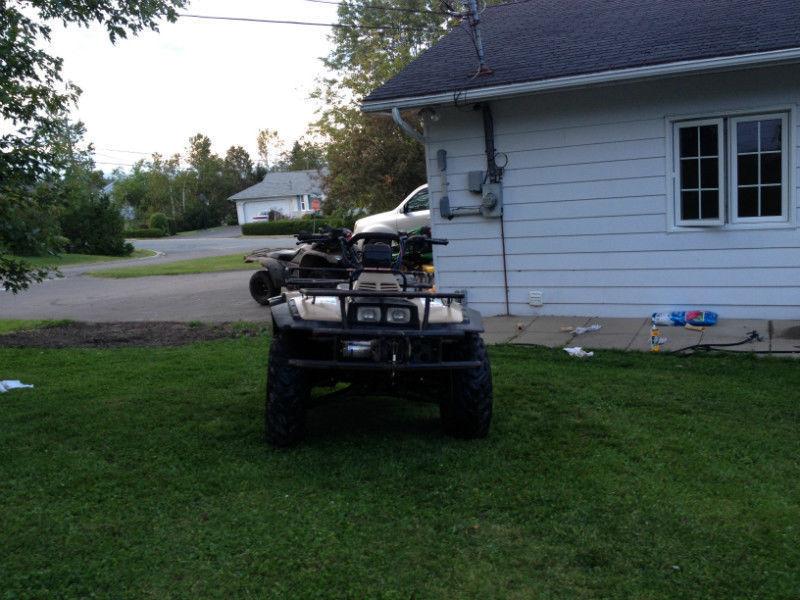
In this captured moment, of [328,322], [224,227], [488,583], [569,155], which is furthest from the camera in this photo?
[224,227]

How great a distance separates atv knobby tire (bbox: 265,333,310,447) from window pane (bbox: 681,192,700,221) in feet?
19.5

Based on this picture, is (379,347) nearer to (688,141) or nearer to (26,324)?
(688,141)

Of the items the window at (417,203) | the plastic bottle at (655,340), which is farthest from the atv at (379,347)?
the window at (417,203)

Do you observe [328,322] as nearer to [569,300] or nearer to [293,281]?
[293,281]

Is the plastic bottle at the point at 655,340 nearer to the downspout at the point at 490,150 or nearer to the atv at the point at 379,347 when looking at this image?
the downspout at the point at 490,150

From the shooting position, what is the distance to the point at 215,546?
362 centimetres

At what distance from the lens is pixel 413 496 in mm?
4188

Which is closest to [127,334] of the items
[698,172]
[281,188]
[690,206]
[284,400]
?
[284,400]

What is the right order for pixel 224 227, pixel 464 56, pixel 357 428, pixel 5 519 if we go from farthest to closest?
1. pixel 224 227
2. pixel 464 56
3. pixel 357 428
4. pixel 5 519

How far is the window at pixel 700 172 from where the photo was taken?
349 inches

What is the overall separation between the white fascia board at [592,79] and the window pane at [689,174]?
1110 mm

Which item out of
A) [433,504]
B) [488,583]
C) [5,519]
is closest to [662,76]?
[433,504]

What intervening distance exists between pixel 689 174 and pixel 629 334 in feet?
6.72

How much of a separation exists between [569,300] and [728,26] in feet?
12.2
